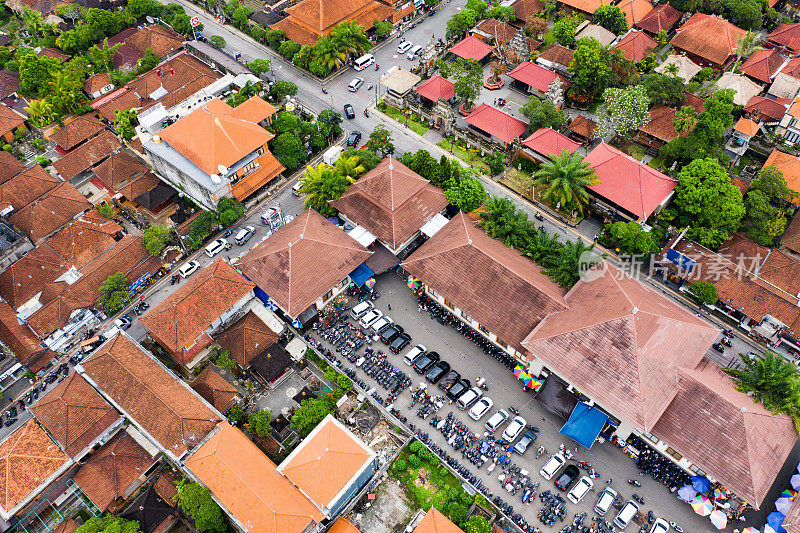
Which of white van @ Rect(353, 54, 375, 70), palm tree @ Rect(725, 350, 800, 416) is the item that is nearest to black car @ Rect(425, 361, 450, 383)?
palm tree @ Rect(725, 350, 800, 416)

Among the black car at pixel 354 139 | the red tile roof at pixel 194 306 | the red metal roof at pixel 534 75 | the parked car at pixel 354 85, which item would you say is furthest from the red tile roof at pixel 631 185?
the red tile roof at pixel 194 306

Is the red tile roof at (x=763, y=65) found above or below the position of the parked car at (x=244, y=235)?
above

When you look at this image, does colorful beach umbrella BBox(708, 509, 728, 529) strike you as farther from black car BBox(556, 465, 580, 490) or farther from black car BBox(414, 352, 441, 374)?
black car BBox(414, 352, 441, 374)

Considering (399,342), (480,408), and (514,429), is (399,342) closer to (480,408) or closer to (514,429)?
(480,408)

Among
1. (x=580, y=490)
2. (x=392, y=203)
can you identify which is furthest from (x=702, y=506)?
(x=392, y=203)

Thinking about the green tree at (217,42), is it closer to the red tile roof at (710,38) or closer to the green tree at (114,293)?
the green tree at (114,293)

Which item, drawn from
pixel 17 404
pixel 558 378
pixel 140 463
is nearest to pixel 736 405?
pixel 558 378
